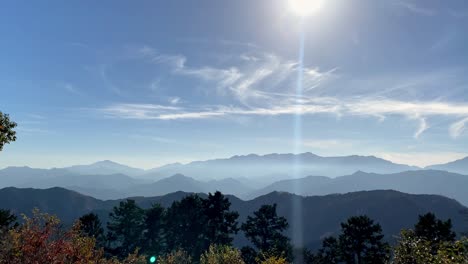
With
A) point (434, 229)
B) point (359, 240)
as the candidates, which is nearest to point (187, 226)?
point (359, 240)

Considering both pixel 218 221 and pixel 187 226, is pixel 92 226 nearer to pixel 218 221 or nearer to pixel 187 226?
pixel 187 226

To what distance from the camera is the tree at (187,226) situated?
258ft

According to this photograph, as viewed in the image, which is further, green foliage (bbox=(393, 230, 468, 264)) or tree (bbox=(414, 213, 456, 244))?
tree (bbox=(414, 213, 456, 244))

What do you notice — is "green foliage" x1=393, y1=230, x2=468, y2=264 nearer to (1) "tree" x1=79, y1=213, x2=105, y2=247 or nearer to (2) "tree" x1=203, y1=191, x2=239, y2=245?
(2) "tree" x1=203, y1=191, x2=239, y2=245

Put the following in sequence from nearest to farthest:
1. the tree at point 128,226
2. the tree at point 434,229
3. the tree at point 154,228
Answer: the tree at point 434,229
the tree at point 128,226
the tree at point 154,228

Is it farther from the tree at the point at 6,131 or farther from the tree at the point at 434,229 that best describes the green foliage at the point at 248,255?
the tree at the point at 6,131

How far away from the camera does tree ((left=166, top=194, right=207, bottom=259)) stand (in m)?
78.5

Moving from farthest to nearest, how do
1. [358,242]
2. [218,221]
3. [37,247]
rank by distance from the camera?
[218,221]
[358,242]
[37,247]

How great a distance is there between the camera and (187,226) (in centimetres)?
8000

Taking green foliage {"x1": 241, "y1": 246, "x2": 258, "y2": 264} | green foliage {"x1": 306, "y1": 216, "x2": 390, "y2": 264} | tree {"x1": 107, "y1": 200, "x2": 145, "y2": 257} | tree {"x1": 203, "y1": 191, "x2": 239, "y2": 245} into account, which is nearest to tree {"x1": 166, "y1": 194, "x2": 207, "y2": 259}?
tree {"x1": 203, "y1": 191, "x2": 239, "y2": 245}

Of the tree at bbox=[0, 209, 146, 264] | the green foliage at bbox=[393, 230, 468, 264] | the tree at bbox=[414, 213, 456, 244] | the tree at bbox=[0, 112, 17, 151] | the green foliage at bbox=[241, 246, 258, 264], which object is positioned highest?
the tree at bbox=[0, 112, 17, 151]

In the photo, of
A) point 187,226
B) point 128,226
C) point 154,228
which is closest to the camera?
point 187,226

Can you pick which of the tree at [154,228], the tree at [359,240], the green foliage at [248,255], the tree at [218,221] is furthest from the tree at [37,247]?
the tree at [154,228]

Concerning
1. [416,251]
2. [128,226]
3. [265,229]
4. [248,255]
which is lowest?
[248,255]
